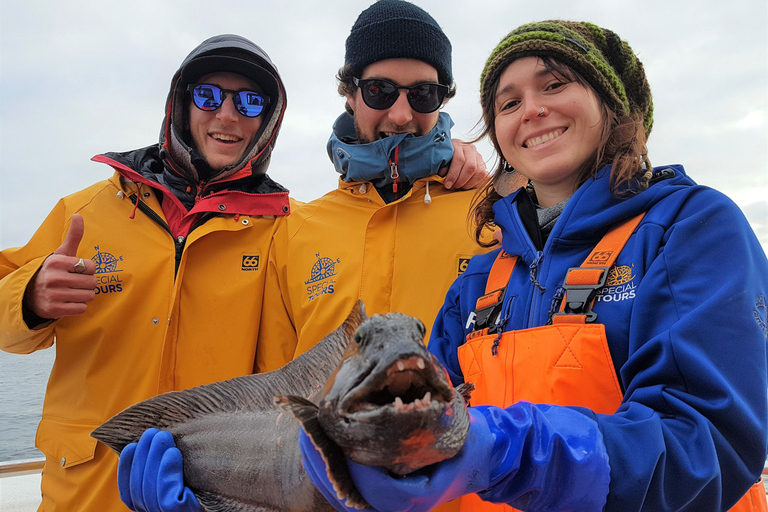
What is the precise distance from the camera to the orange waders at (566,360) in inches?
71.8

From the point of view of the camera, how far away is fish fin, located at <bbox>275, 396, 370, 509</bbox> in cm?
143

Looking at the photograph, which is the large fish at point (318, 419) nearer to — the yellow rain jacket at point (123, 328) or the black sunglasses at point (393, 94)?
the yellow rain jacket at point (123, 328)

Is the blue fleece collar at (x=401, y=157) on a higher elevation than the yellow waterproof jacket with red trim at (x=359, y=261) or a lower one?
higher

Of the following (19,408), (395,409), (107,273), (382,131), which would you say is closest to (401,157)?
(382,131)

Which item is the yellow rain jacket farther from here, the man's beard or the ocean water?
the ocean water

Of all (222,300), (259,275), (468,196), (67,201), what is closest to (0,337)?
(67,201)

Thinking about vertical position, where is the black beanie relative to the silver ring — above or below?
above

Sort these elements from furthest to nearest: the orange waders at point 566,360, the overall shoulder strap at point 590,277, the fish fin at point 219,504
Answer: the fish fin at point 219,504
the overall shoulder strap at point 590,277
the orange waders at point 566,360

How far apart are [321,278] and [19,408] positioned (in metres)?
9.41

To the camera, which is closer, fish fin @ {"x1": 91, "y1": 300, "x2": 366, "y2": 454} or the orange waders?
the orange waders

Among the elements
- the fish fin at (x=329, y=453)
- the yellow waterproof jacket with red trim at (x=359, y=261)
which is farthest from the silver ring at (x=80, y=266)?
the fish fin at (x=329, y=453)

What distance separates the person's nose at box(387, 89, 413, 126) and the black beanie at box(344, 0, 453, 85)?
0.28 metres

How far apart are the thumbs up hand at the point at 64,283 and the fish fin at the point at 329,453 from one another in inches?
88.4

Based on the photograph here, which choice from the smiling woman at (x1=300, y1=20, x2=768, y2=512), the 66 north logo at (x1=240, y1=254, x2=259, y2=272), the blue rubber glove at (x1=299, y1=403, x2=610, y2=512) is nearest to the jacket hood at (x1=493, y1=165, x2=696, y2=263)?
the smiling woman at (x1=300, y1=20, x2=768, y2=512)
